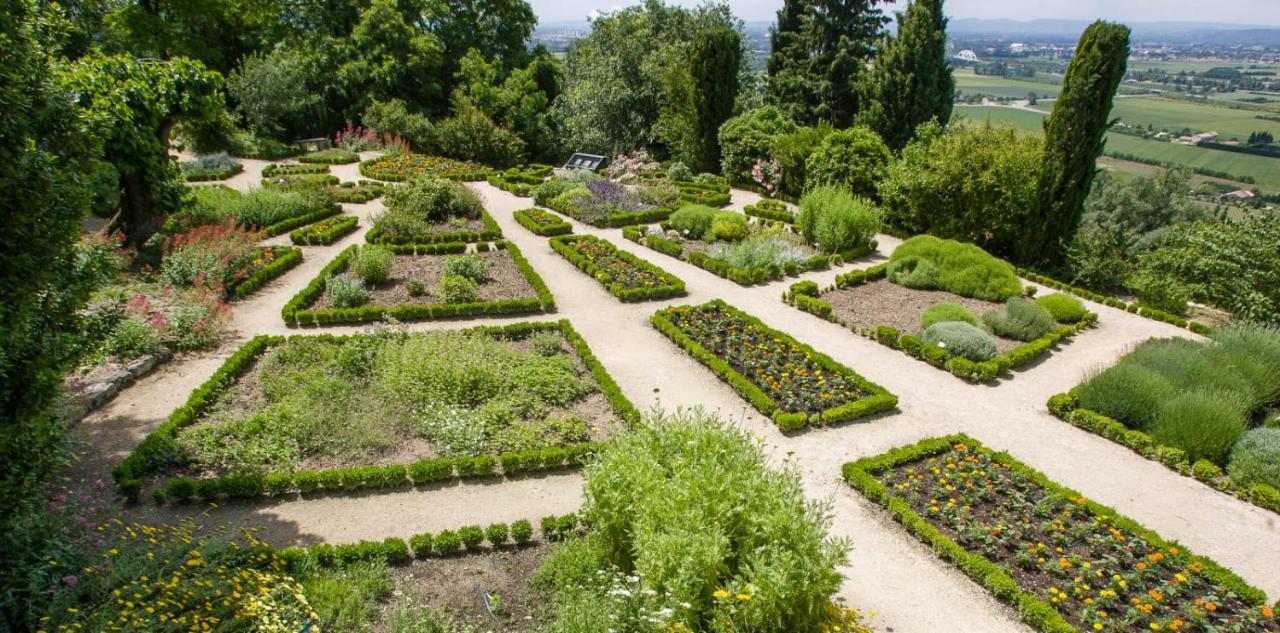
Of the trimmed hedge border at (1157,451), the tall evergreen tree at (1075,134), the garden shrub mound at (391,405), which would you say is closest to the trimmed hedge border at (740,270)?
the tall evergreen tree at (1075,134)

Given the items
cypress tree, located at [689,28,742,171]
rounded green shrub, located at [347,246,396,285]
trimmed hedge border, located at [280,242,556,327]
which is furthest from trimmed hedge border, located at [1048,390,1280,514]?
cypress tree, located at [689,28,742,171]

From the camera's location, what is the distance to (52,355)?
6.04m

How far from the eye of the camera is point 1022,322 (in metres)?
13.8

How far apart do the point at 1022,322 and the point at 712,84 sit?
→ 18717 millimetres

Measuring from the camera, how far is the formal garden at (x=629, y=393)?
6.13m

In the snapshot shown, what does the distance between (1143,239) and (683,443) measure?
2048cm

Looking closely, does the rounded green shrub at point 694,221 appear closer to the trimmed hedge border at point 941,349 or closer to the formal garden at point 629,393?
the formal garden at point 629,393

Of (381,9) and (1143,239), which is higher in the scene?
(381,9)

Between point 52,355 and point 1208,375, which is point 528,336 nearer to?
point 52,355

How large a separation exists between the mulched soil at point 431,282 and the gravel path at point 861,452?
3.64ft

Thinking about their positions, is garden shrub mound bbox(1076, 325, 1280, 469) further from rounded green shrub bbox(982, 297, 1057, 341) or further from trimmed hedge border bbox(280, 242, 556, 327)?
trimmed hedge border bbox(280, 242, 556, 327)

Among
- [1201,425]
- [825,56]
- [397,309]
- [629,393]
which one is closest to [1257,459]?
[1201,425]

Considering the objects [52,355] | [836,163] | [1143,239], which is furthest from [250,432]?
[1143,239]

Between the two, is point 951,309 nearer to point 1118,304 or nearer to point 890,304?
point 890,304
